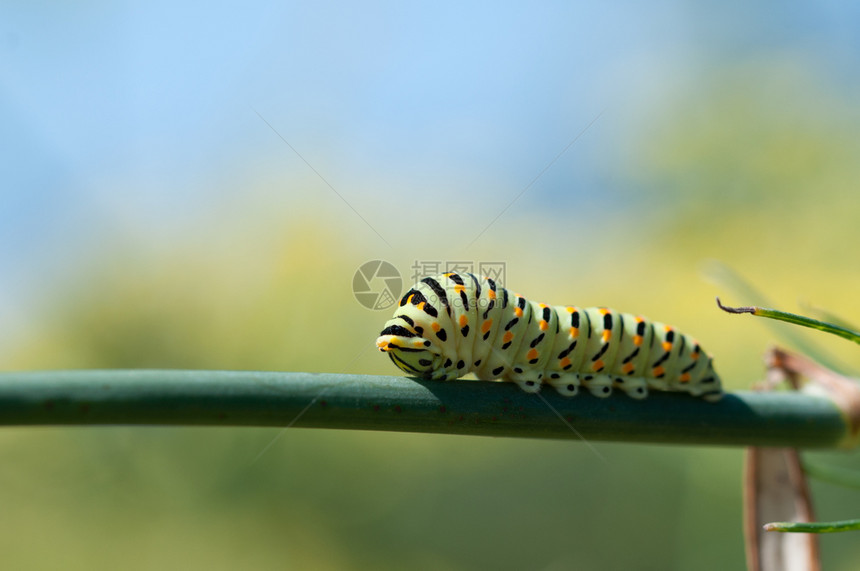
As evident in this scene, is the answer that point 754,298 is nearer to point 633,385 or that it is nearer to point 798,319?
point 633,385

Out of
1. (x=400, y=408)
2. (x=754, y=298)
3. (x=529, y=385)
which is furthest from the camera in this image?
(x=754, y=298)

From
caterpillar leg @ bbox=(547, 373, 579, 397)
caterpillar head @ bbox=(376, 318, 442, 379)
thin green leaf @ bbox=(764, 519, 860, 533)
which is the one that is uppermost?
caterpillar head @ bbox=(376, 318, 442, 379)

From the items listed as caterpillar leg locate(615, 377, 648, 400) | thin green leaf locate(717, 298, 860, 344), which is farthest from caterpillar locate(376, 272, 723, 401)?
thin green leaf locate(717, 298, 860, 344)

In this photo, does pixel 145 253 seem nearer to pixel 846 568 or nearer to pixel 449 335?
pixel 449 335

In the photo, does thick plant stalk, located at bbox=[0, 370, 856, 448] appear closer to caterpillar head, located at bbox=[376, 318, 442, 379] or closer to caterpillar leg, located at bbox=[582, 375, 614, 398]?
caterpillar leg, located at bbox=[582, 375, 614, 398]

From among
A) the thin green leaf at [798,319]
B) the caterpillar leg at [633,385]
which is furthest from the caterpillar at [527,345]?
the thin green leaf at [798,319]

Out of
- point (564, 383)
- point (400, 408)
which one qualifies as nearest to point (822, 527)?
point (400, 408)

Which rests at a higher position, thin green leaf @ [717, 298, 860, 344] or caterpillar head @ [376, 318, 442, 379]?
thin green leaf @ [717, 298, 860, 344]

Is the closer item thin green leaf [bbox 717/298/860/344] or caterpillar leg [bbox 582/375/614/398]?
thin green leaf [bbox 717/298/860/344]
